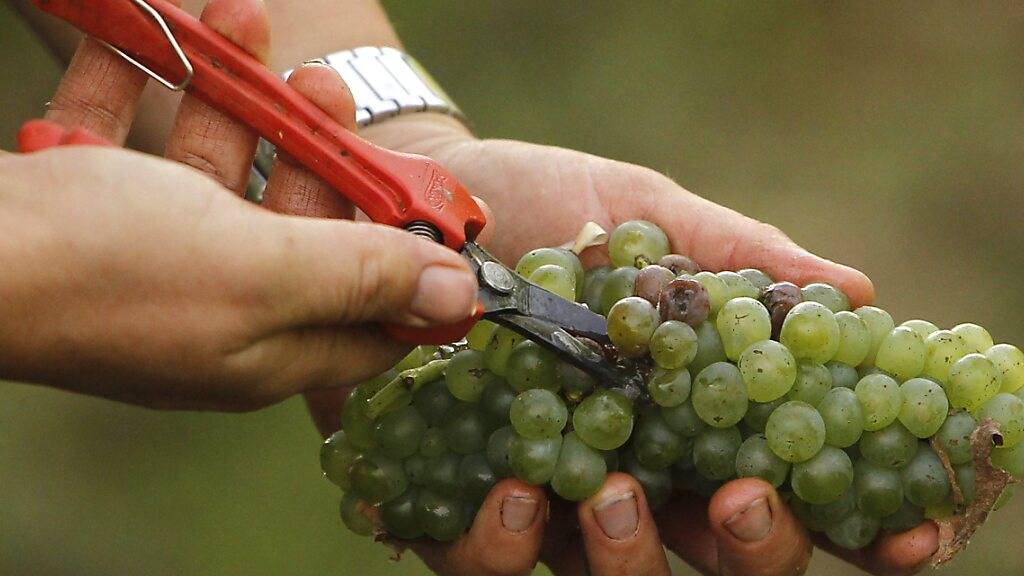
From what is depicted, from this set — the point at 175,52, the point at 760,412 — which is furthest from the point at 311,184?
the point at 760,412

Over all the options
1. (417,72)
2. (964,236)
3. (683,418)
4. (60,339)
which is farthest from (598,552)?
(964,236)

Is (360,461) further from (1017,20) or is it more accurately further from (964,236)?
(1017,20)

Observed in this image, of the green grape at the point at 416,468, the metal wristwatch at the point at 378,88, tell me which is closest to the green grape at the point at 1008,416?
the green grape at the point at 416,468

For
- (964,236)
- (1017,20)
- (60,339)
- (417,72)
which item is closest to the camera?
(60,339)

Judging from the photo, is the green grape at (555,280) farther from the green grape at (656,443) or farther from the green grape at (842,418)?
the green grape at (842,418)

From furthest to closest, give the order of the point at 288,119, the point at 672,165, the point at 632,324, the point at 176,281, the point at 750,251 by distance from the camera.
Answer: the point at 672,165 < the point at 750,251 < the point at 288,119 < the point at 632,324 < the point at 176,281

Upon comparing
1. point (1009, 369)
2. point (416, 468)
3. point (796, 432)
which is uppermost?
point (1009, 369)

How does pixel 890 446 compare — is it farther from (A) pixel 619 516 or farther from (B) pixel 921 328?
(A) pixel 619 516
